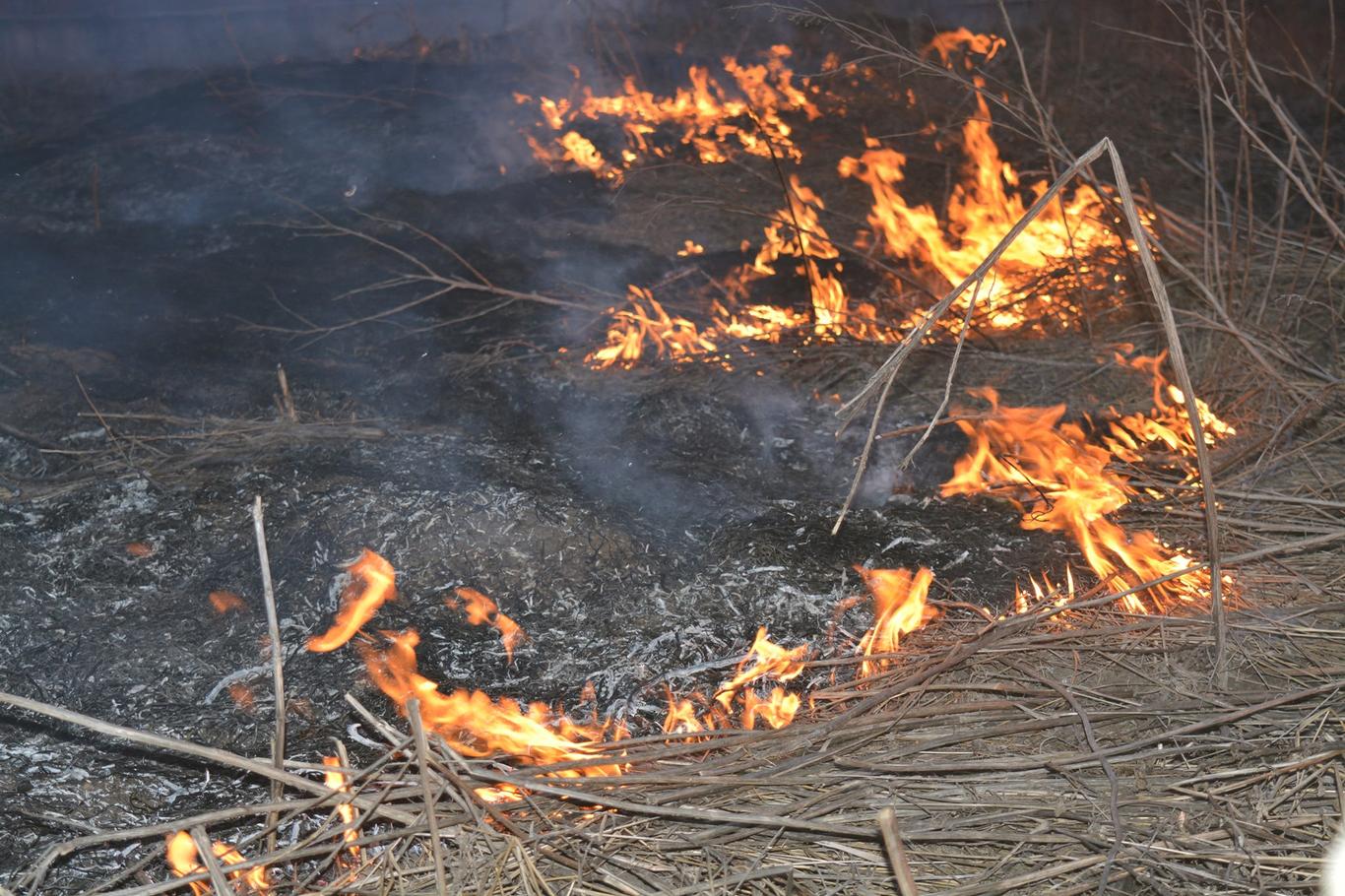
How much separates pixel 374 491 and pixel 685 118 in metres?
5.15

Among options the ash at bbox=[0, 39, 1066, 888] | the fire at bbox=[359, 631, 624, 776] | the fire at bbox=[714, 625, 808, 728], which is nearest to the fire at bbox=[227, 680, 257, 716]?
the ash at bbox=[0, 39, 1066, 888]

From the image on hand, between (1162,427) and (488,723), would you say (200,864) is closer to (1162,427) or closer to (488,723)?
(488,723)

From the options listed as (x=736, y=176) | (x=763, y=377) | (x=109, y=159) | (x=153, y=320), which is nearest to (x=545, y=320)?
(x=763, y=377)

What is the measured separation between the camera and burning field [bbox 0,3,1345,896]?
2225 millimetres

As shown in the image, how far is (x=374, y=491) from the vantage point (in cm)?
338

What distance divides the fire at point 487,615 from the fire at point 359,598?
0.21 meters

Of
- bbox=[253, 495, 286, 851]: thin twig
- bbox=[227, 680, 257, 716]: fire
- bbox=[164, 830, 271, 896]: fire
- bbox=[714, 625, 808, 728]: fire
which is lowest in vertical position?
bbox=[714, 625, 808, 728]: fire

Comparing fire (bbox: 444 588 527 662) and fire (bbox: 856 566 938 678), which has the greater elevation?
fire (bbox: 444 588 527 662)

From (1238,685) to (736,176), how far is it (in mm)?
5059

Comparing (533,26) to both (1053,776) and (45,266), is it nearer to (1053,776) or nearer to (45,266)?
(45,266)

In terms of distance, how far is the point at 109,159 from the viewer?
6.65 meters

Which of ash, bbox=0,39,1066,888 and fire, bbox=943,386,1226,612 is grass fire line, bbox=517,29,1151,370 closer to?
ash, bbox=0,39,1066,888

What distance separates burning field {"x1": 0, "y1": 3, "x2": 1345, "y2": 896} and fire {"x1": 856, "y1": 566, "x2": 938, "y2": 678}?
15 millimetres

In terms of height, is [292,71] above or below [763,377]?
above
